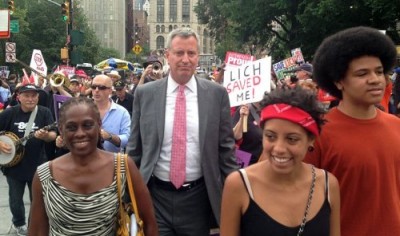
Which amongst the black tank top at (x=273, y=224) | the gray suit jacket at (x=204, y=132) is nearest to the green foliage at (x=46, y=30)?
the gray suit jacket at (x=204, y=132)

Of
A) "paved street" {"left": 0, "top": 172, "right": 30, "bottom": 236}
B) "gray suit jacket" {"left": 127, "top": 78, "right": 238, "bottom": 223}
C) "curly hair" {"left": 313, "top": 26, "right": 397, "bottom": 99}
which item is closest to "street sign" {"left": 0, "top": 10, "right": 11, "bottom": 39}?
"paved street" {"left": 0, "top": 172, "right": 30, "bottom": 236}

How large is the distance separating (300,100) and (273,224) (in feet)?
1.87

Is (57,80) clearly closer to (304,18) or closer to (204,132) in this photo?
(204,132)

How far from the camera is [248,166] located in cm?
302

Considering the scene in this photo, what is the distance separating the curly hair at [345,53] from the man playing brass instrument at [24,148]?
401cm

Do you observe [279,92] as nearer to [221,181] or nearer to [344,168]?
[344,168]

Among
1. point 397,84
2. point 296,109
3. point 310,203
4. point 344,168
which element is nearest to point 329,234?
point 310,203

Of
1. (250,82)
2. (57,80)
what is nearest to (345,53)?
(250,82)

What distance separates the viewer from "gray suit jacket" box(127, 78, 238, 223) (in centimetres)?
368

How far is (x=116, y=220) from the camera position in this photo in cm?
291

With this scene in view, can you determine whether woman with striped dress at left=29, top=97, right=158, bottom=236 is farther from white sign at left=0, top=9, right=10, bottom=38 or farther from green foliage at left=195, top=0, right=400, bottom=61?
green foliage at left=195, top=0, right=400, bottom=61

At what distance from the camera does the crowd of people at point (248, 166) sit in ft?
8.02

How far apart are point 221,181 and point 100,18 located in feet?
356

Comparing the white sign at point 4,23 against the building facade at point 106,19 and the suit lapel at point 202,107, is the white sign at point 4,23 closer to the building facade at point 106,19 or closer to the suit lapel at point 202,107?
the suit lapel at point 202,107
